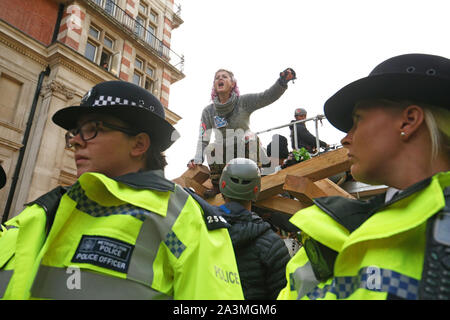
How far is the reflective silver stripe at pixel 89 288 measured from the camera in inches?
46.6

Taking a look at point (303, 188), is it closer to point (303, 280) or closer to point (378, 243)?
point (303, 280)

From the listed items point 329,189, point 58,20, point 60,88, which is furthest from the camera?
point 58,20

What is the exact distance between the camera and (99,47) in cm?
1423

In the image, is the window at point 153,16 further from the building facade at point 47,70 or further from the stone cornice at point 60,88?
the stone cornice at point 60,88

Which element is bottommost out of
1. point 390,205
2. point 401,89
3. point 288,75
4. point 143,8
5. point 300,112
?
point 390,205

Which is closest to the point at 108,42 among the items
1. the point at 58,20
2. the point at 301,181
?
the point at 58,20

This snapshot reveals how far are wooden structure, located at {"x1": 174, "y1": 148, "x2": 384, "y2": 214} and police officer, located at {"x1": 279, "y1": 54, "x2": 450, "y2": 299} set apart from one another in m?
2.89

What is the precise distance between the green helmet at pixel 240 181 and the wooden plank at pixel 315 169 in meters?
1.68

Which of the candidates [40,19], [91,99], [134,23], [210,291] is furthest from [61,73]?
[210,291]

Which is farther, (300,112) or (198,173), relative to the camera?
(300,112)

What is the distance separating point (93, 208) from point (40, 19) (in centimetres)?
1438

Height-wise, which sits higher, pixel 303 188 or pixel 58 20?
pixel 58 20

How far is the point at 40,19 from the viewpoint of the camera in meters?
12.8

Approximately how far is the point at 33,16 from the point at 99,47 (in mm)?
2581
